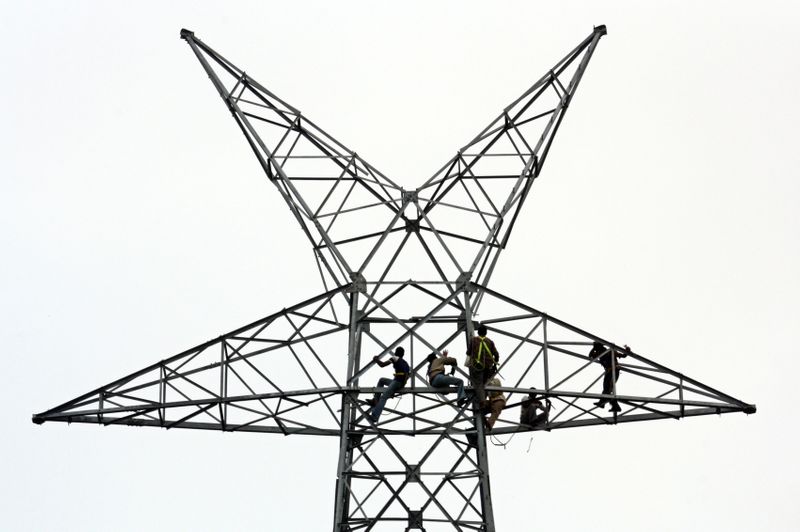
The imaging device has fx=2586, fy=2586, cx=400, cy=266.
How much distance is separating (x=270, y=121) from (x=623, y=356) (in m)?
8.29

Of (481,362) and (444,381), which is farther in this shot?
(444,381)

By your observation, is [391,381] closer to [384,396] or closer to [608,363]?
[384,396]

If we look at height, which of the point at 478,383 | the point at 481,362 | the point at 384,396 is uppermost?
the point at 481,362

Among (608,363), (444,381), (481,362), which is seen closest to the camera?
(481,362)

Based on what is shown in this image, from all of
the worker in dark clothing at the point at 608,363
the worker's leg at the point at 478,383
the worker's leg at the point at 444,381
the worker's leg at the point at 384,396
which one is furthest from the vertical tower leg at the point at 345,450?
the worker in dark clothing at the point at 608,363

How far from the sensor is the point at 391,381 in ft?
158

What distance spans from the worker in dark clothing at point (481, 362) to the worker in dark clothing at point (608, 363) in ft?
6.20

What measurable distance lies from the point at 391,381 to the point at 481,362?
175 centimetres

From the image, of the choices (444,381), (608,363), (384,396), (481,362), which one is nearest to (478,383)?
(481,362)

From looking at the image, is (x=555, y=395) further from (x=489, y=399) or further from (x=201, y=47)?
(x=201, y=47)

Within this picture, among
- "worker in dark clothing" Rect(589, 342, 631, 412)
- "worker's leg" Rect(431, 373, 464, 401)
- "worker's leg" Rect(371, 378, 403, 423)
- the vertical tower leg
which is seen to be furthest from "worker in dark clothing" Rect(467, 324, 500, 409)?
the vertical tower leg

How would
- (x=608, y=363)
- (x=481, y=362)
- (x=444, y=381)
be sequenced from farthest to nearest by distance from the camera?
1. (x=608, y=363)
2. (x=444, y=381)
3. (x=481, y=362)

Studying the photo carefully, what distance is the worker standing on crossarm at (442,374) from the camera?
47969mm

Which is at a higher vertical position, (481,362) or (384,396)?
(481,362)
